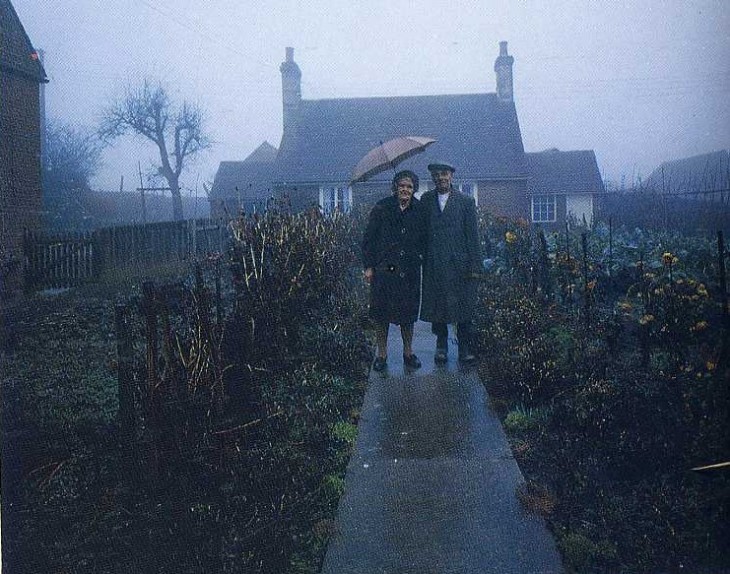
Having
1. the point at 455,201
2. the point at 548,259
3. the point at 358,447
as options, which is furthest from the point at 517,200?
the point at 358,447

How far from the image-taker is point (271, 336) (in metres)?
5.95

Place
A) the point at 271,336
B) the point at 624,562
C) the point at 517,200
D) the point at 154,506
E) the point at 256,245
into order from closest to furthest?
the point at 624,562 → the point at 154,506 → the point at 271,336 → the point at 256,245 → the point at 517,200

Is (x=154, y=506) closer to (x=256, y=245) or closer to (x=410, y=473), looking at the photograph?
(x=410, y=473)

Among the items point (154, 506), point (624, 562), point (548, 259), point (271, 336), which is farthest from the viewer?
point (548, 259)

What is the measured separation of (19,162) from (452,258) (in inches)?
412

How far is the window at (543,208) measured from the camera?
1247 inches

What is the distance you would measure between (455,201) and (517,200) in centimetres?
2176

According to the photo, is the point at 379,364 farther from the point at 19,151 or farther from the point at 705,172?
the point at 19,151

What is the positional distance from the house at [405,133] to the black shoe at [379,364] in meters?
19.5

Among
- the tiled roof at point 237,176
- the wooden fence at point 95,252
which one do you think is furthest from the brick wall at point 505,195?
the wooden fence at point 95,252

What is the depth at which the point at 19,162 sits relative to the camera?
1277 cm

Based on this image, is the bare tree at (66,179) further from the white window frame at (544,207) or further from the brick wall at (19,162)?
the white window frame at (544,207)

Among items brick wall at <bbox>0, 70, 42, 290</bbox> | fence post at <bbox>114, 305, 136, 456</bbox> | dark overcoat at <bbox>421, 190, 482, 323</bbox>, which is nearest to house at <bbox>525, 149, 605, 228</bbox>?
brick wall at <bbox>0, 70, 42, 290</bbox>

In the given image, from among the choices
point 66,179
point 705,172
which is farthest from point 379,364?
point 66,179
